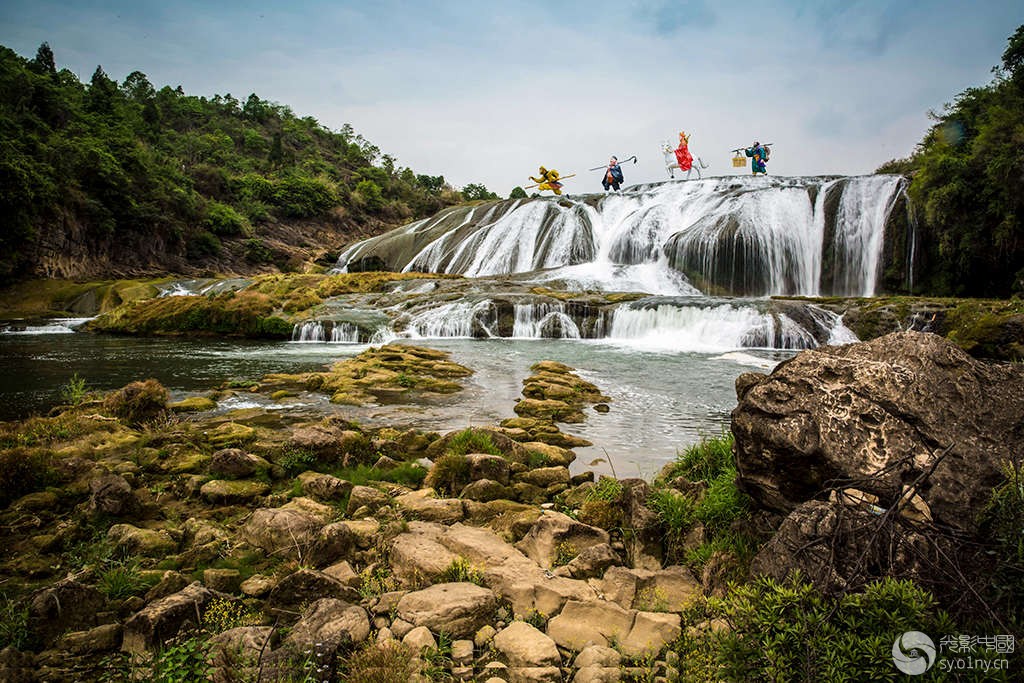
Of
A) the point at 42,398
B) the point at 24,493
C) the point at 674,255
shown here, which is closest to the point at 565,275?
the point at 674,255

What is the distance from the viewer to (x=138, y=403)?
8820mm

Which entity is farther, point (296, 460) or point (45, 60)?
point (45, 60)

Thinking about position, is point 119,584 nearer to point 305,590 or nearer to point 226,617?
point 226,617

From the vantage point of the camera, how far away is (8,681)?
268cm

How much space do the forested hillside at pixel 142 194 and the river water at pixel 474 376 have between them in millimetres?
11690

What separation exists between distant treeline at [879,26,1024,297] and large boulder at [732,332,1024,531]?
70.5 feet

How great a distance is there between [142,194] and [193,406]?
3696 centimetres

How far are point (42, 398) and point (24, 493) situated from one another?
7.18 metres

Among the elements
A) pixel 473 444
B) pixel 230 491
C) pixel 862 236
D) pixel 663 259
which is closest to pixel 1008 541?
pixel 473 444

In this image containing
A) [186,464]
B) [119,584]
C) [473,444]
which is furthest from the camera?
[473,444]

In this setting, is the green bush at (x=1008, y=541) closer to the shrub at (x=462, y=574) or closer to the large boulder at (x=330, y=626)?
the shrub at (x=462, y=574)

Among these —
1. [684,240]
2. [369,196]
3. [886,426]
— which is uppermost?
[369,196]

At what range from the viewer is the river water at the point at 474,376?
8.65 meters

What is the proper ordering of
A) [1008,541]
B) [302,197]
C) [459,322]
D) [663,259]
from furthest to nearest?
[302,197] < [663,259] < [459,322] < [1008,541]
